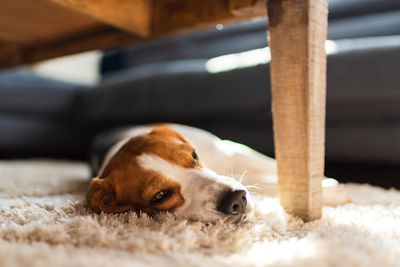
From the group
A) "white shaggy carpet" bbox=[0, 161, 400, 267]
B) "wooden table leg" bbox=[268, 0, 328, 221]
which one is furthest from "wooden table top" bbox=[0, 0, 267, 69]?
"white shaggy carpet" bbox=[0, 161, 400, 267]

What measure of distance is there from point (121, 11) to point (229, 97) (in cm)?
116

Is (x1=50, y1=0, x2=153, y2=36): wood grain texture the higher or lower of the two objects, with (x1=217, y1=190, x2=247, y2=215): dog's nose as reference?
higher

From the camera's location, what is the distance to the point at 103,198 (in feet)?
4.56

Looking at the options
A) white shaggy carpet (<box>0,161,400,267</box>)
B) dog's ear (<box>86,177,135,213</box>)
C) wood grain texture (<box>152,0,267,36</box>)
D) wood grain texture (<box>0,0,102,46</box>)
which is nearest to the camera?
white shaggy carpet (<box>0,161,400,267</box>)

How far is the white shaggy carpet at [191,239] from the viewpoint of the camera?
0.86 meters

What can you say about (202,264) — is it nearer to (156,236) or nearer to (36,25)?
(156,236)

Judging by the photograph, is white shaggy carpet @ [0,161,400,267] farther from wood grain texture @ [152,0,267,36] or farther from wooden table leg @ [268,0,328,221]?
wood grain texture @ [152,0,267,36]

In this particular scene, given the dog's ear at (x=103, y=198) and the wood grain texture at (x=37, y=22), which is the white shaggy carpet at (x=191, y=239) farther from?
the wood grain texture at (x=37, y=22)

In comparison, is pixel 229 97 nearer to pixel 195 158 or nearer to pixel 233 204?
pixel 195 158

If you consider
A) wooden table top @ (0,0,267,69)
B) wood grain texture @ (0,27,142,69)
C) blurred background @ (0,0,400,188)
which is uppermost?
wooden table top @ (0,0,267,69)

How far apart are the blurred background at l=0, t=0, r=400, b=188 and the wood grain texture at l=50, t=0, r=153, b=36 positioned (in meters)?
0.84

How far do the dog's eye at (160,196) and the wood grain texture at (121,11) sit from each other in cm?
88

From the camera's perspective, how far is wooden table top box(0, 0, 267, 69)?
1.61 meters

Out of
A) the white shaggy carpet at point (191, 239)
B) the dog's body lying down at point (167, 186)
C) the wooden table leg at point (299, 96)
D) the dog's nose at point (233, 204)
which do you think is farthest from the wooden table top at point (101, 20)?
the white shaggy carpet at point (191, 239)
